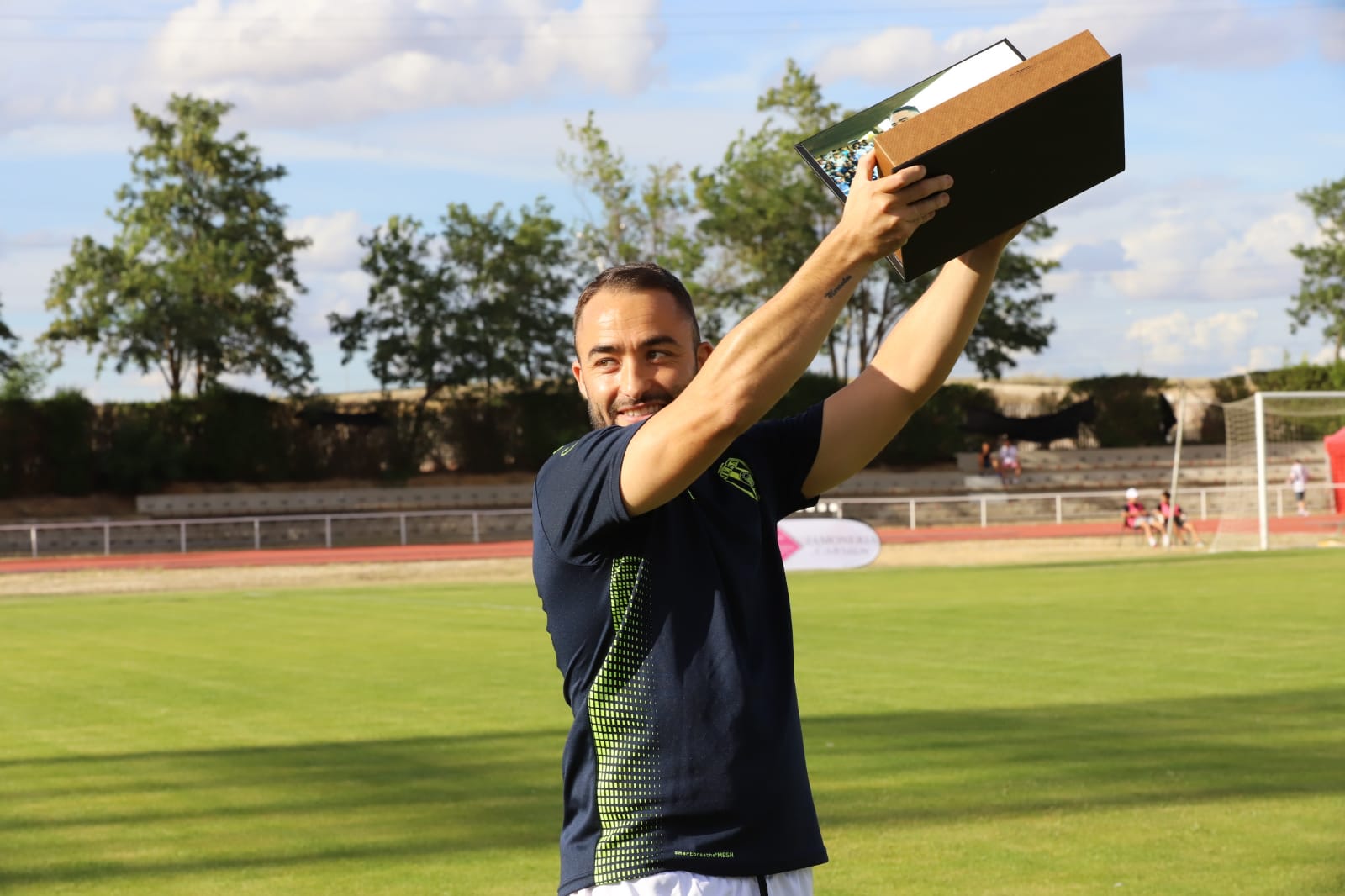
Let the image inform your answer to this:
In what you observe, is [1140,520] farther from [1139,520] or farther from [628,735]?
[628,735]

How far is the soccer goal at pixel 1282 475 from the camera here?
1356 inches

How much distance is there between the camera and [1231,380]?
6278 centimetres

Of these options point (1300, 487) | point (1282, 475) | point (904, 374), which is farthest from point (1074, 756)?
point (1282, 475)

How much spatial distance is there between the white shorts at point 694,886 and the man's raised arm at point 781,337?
67 centimetres

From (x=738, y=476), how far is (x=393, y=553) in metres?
35.9

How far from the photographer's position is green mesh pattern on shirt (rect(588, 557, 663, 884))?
264cm

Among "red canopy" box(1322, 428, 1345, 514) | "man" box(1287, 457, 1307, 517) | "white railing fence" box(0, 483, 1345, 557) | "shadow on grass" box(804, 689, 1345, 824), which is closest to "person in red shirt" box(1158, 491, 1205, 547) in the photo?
"white railing fence" box(0, 483, 1345, 557)

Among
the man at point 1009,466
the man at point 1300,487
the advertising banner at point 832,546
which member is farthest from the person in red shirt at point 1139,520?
the man at point 1009,466

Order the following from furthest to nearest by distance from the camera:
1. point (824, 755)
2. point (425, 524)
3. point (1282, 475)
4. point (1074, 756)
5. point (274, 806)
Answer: point (1282, 475), point (425, 524), point (824, 755), point (1074, 756), point (274, 806)

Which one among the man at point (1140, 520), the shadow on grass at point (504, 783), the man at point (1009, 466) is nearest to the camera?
the shadow on grass at point (504, 783)

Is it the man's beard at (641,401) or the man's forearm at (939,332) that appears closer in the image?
the man's beard at (641,401)

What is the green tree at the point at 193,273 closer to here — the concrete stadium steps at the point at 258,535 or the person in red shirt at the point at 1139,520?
the concrete stadium steps at the point at 258,535

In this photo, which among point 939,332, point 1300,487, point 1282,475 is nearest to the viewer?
point 939,332

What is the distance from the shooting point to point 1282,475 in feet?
153
